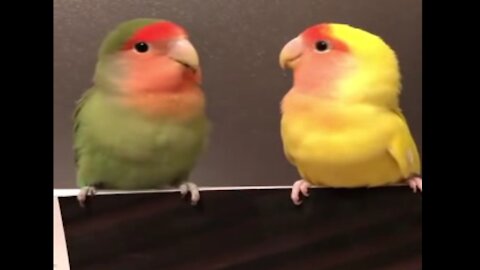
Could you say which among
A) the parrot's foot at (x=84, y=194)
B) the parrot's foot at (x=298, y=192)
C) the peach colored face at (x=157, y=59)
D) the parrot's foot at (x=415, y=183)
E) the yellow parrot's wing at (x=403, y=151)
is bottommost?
the parrot's foot at (x=84, y=194)

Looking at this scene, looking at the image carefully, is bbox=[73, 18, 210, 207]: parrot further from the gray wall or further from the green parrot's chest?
the gray wall

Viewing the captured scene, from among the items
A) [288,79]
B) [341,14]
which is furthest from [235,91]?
[341,14]

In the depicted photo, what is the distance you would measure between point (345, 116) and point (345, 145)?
0.05m

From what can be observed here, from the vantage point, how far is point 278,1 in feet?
4.20

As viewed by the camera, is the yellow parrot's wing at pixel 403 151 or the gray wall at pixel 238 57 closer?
the yellow parrot's wing at pixel 403 151

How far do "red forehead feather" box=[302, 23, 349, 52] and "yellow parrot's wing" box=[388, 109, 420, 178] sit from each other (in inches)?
5.5

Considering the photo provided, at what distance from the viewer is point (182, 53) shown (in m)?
1.08


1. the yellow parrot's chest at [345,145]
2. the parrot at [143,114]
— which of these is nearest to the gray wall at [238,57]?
the parrot at [143,114]

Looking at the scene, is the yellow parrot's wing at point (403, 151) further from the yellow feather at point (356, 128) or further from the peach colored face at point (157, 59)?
the peach colored face at point (157, 59)

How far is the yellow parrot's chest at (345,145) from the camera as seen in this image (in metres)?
1.02

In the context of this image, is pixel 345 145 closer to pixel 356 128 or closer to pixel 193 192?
pixel 356 128

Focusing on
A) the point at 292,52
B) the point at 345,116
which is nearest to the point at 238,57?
the point at 292,52

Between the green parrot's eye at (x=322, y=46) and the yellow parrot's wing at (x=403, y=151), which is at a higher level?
the green parrot's eye at (x=322, y=46)

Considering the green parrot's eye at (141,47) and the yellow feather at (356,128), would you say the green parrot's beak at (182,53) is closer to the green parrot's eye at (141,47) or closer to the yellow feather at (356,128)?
the green parrot's eye at (141,47)
